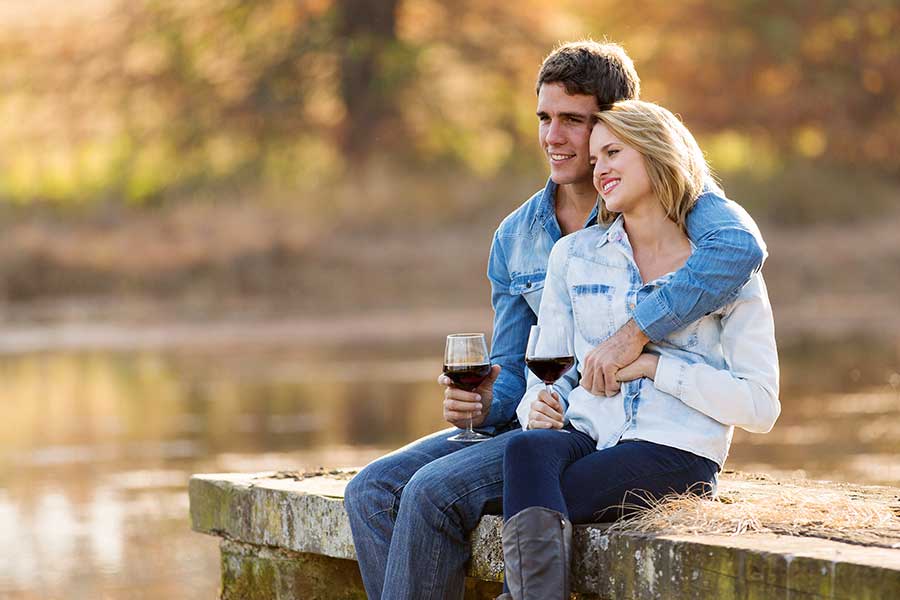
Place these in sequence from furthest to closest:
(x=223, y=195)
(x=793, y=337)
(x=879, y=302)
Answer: (x=223, y=195)
(x=879, y=302)
(x=793, y=337)

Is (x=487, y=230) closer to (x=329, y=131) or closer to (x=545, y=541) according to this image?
(x=329, y=131)

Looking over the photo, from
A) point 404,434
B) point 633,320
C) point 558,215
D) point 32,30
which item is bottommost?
point 404,434

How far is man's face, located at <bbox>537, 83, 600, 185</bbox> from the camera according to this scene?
4234 mm

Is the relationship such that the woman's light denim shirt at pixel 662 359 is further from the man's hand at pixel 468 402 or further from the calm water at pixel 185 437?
the calm water at pixel 185 437

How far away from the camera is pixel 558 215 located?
4.45 meters

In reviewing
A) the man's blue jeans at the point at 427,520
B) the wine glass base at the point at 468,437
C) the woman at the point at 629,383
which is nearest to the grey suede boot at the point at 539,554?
the woman at the point at 629,383

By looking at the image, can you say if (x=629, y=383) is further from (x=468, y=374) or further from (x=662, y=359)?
(x=468, y=374)

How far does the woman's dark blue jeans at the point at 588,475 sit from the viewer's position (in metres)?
3.60

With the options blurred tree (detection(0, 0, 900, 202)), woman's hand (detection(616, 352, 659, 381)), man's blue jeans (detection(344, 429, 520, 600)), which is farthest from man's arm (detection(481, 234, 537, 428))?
blurred tree (detection(0, 0, 900, 202))

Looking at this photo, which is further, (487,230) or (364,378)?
(487,230)

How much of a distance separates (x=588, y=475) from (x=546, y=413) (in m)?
0.25

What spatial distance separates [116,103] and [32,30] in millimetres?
1498

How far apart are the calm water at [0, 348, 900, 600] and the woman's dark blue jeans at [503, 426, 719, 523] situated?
8.73ft

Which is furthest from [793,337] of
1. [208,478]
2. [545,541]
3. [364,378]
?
[545,541]
